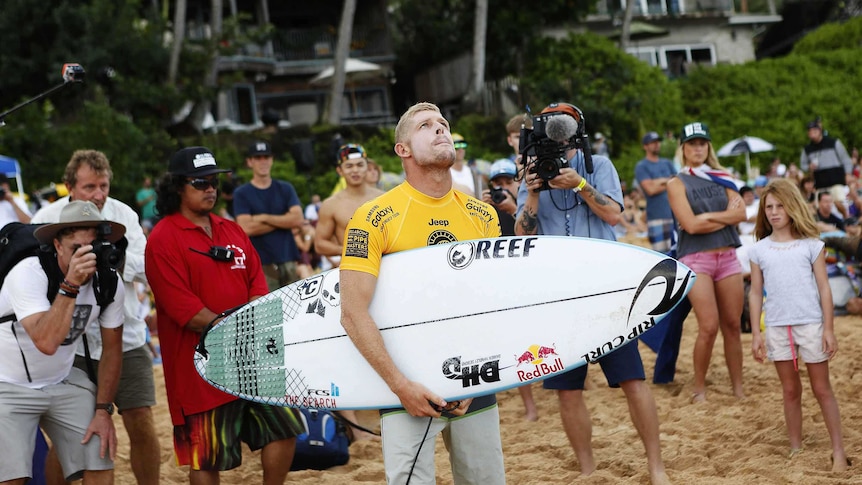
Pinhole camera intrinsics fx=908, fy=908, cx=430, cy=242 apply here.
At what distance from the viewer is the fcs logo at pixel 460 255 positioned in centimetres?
335

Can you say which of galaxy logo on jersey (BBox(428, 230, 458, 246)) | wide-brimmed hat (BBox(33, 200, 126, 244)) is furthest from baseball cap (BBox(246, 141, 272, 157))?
galaxy logo on jersey (BBox(428, 230, 458, 246))

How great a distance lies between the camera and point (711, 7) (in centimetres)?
3338

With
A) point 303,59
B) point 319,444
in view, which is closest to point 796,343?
point 319,444

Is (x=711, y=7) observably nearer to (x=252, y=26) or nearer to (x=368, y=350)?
(x=252, y=26)

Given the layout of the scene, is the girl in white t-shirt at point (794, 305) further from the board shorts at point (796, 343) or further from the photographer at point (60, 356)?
the photographer at point (60, 356)

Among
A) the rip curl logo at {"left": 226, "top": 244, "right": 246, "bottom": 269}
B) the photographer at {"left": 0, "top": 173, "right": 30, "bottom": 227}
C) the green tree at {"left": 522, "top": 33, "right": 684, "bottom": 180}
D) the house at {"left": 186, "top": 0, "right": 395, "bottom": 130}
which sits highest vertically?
the house at {"left": 186, "top": 0, "right": 395, "bottom": 130}

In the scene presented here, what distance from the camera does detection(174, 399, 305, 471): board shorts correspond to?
4105 mm

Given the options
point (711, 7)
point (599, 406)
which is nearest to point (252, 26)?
point (711, 7)

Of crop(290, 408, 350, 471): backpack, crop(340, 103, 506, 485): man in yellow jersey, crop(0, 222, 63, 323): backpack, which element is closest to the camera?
crop(340, 103, 506, 485): man in yellow jersey

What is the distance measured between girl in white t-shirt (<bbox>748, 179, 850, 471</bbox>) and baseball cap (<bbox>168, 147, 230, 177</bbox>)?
2824 millimetres

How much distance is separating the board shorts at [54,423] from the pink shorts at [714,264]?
377 cm

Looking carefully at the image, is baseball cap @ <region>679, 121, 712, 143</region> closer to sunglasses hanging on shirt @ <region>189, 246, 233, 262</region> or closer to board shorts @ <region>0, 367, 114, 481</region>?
sunglasses hanging on shirt @ <region>189, 246, 233, 262</region>

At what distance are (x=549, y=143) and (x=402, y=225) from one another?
1.39 m

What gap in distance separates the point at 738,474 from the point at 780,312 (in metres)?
0.86
